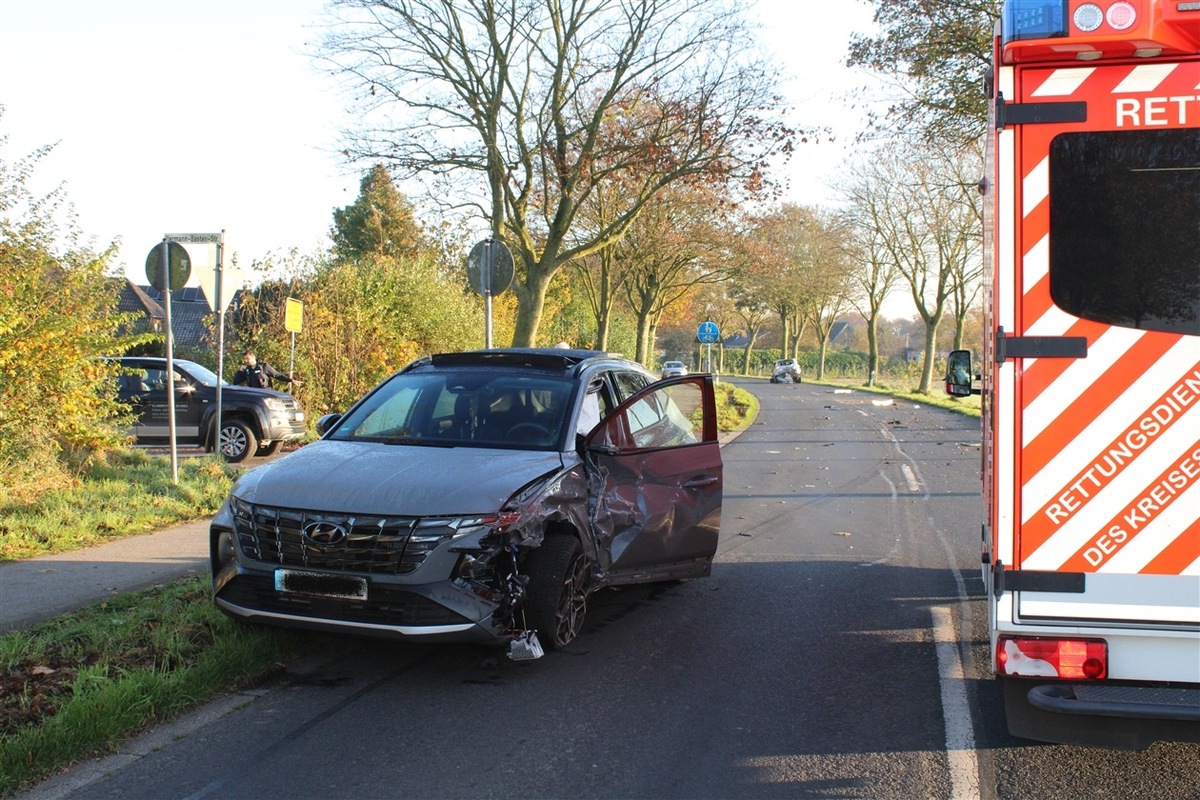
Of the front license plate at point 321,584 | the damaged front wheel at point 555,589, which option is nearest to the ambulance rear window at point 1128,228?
the damaged front wheel at point 555,589

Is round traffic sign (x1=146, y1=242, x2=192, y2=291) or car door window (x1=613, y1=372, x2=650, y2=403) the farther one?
round traffic sign (x1=146, y1=242, x2=192, y2=291)

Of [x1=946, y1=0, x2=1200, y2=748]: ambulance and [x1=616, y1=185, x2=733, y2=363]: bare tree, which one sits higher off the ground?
[x1=616, y1=185, x2=733, y2=363]: bare tree

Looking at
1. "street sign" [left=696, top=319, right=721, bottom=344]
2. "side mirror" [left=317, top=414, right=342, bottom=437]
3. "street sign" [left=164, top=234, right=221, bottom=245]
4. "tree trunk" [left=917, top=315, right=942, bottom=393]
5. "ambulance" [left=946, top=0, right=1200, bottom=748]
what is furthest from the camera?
"tree trunk" [left=917, top=315, right=942, bottom=393]

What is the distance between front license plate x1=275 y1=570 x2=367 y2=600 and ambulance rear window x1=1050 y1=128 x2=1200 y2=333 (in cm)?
346

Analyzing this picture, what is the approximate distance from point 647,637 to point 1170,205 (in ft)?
12.8

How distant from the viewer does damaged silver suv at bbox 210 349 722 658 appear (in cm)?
532

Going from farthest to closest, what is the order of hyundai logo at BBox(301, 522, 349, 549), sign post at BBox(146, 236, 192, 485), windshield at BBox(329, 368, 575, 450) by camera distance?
sign post at BBox(146, 236, 192, 485), windshield at BBox(329, 368, 575, 450), hyundai logo at BBox(301, 522, 349, 549)

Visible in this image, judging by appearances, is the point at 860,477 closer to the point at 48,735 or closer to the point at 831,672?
the point at 831,672

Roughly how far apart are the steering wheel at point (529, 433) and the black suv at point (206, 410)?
1033 centimetres

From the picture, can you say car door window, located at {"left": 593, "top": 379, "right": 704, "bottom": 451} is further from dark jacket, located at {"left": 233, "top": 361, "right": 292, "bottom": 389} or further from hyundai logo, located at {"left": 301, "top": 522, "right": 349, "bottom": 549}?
dark jacket, located at {"left": 233, "top": 361, "right": 292, "bottom": 389}

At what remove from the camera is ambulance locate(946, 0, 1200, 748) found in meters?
3.92

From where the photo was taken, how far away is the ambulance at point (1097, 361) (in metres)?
3.92

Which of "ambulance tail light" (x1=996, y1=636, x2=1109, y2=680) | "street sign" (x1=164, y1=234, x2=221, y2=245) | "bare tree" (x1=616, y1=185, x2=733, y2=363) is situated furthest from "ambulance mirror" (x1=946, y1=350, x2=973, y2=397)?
"bare tree" (x1=616, y1=185, x2=733, y2=363)

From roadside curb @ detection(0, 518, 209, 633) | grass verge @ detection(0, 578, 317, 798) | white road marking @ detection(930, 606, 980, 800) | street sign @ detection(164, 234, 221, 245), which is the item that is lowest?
white road marking @ detection(930, 606, 980, 800)
